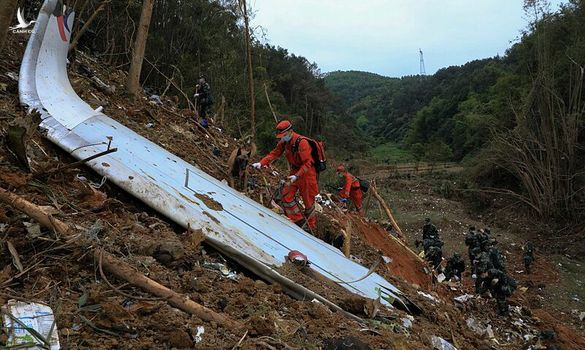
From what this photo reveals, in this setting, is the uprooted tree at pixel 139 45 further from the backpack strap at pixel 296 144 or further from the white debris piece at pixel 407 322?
the white debris piece at pixel 407 322

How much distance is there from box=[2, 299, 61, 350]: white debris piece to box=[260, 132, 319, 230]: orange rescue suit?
3749 millimetres

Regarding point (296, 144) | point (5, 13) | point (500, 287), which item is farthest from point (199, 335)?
point (500, 287)

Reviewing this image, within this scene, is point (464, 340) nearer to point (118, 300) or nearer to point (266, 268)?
point (266, 268)

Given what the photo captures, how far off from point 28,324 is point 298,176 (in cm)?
390

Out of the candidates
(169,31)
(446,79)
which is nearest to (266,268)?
(169,31)

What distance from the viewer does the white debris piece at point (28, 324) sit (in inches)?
74.5

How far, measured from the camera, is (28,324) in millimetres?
1971

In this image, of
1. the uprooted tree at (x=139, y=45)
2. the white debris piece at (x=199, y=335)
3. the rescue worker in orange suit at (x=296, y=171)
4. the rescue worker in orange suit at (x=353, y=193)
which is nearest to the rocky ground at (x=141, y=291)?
the white debris piece at (x=199, y=335)

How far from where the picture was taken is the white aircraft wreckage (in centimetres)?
343

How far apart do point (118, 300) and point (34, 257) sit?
0.49 metres

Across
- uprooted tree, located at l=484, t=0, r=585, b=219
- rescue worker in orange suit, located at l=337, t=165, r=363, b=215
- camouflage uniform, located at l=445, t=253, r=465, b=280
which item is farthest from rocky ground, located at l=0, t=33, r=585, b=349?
uprooted tree, located at l=484, t=0, r=585, b=219

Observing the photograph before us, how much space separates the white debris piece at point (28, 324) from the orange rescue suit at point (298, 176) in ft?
12.3

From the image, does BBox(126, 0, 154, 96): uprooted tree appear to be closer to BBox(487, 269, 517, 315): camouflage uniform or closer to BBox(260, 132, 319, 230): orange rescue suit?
BBox(260, 132, 319, 230): orange rescue suit

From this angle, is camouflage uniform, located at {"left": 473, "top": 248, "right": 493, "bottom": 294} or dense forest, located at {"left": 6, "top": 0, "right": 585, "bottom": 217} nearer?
camouflage uniform, located at {"left": 473, "top": 248, "right": 493, "bottom": 294}
